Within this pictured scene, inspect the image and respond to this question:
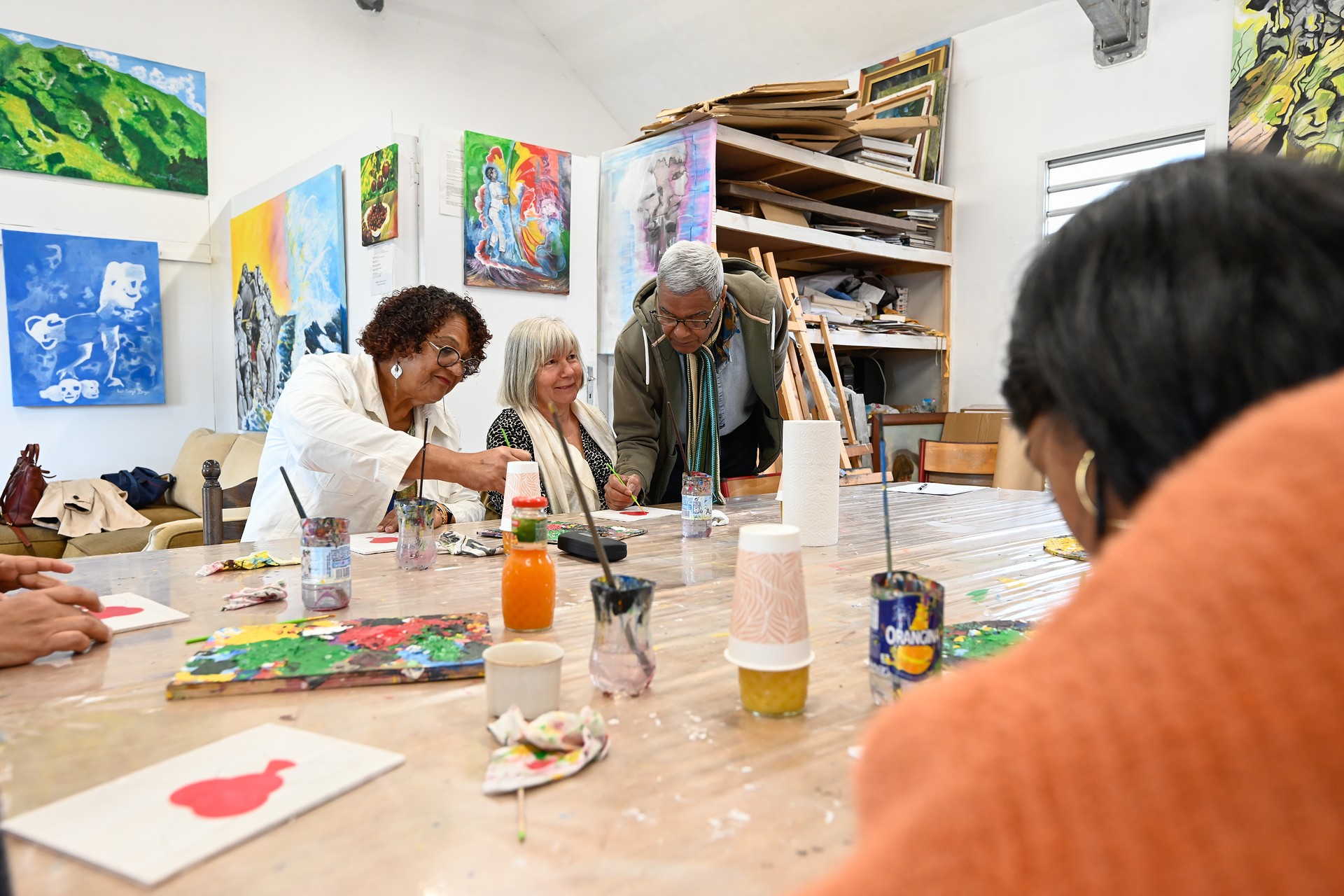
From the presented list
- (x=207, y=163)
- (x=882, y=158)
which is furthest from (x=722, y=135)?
(x=207, y=163)

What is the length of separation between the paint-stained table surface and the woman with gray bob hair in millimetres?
1294

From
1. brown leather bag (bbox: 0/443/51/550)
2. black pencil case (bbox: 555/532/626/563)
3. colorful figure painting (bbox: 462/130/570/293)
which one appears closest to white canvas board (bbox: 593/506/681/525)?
black pencil case (bbox: 555/532/626/563)

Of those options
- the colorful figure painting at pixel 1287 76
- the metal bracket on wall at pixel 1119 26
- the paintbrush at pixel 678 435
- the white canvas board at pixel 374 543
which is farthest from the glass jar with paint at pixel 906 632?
the metal bracket on wall at pixel 1119 26

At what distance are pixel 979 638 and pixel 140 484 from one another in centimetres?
518

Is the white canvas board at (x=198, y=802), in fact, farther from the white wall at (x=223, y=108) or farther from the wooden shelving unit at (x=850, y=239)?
the white wall at (x=223, y=108)

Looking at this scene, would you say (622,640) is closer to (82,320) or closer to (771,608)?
(771,608)

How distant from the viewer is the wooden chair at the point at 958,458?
3.38 metres

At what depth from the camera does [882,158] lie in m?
4.59

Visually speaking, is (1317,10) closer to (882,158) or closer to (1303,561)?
(882,158)

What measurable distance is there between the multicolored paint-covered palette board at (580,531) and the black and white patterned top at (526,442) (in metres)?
0.58

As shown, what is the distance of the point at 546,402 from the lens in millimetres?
2896

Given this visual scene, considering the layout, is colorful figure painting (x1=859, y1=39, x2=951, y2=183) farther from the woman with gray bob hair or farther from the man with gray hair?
the woman with gray bob hair

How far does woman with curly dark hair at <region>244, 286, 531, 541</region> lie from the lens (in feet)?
7.04

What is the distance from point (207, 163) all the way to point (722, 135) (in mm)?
3716
